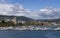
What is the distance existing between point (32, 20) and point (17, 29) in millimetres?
17619

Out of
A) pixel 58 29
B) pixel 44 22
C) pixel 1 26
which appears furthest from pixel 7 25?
pixel 44 22

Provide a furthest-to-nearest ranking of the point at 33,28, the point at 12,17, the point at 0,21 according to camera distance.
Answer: the point at 12,17 < the point at 0,21 < the point at 33,28

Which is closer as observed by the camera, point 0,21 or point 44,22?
point 0,21

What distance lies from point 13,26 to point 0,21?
5954mm

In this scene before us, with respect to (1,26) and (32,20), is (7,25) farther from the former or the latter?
(32,20)

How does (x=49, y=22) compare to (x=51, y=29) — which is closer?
(x=51, y=29)

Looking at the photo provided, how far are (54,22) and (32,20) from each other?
21.0 feet

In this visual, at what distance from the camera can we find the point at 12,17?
8762cm

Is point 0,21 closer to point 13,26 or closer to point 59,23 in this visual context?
point 13,26

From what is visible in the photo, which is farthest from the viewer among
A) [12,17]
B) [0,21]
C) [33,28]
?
[12,17]

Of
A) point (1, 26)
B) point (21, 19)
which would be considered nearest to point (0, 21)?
point (1, 26)

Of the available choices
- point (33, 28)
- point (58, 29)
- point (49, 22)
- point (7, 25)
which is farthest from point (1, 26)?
point (49, 22)

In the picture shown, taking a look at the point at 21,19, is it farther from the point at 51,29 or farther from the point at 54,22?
the point at 51,29

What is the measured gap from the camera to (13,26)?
74625mm
